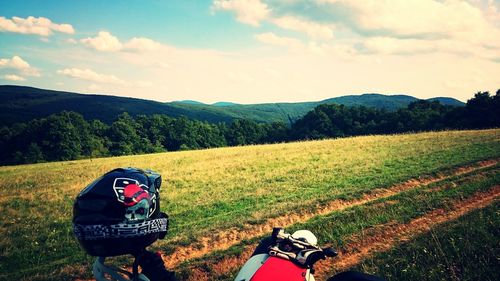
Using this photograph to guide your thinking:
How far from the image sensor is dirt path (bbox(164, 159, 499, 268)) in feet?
29.9

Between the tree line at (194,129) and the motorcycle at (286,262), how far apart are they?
7215 centimetres

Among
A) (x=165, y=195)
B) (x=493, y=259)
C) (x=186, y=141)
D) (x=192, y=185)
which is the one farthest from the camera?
(x=186, y=141)

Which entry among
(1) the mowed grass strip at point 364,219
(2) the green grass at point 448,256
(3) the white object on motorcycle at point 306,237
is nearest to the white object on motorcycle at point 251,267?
(3) the white object on motorcycle at point 306,237

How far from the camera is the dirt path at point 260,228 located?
9125 millimetres

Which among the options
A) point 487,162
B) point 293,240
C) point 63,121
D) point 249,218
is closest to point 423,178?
point 487,162

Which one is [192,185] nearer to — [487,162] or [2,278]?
[2,278]

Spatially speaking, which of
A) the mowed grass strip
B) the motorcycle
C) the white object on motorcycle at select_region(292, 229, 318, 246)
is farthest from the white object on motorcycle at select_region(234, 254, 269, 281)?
the mowed grass strip

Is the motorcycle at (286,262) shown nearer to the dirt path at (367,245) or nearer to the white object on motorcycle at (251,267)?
the white object on motorcycle at (251,267)

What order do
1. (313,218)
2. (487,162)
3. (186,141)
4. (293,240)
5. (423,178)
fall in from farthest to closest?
(186,141) < (487,162) < (423,178) < (313,218) < (293,240)

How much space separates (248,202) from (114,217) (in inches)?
476

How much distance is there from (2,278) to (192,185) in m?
11.9

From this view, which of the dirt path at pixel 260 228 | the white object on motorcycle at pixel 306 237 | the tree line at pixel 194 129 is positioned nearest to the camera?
the white object on motorcycle at pixel 306 237

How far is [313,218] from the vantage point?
1126cm

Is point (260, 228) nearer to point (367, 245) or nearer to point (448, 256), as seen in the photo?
point (367, 245)
